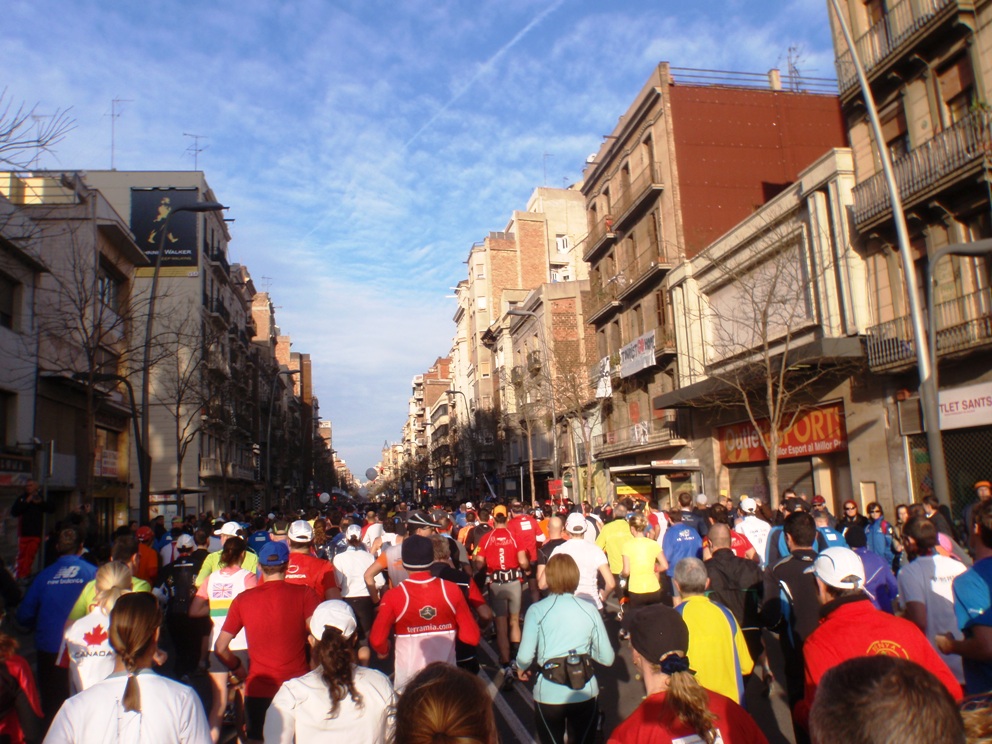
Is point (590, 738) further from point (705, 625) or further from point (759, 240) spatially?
point (759, 240)

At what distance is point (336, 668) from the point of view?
3701 millimetres

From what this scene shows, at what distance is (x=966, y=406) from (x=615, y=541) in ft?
35.0

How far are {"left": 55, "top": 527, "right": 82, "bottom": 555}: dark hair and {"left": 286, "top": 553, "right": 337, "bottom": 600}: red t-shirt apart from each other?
189 centimetres

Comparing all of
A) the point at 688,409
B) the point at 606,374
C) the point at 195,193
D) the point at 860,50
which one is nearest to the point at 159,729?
the point at 860,50

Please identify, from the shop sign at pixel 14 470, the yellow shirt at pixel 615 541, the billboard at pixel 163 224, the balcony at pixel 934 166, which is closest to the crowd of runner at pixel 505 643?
the yellow shirt at pixel 615 541

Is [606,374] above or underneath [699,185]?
underneath

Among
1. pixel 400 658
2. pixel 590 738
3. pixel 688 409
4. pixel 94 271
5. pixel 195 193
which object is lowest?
pixel 590 738

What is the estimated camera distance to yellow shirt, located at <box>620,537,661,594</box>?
9.37 metres

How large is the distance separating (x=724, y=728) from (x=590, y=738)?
225 centimetres

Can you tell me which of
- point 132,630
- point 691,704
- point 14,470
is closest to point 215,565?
point 132,630

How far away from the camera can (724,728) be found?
3.18 metres

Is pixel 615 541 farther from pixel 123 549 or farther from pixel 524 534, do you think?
pixel 123 549

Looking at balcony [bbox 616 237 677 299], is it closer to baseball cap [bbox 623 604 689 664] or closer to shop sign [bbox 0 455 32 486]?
shop sign [bbox 0 455 32 486]

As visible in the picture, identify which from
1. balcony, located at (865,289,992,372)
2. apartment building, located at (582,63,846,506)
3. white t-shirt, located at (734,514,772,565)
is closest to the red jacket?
white t-shirt, located at (734,514,772,565)
